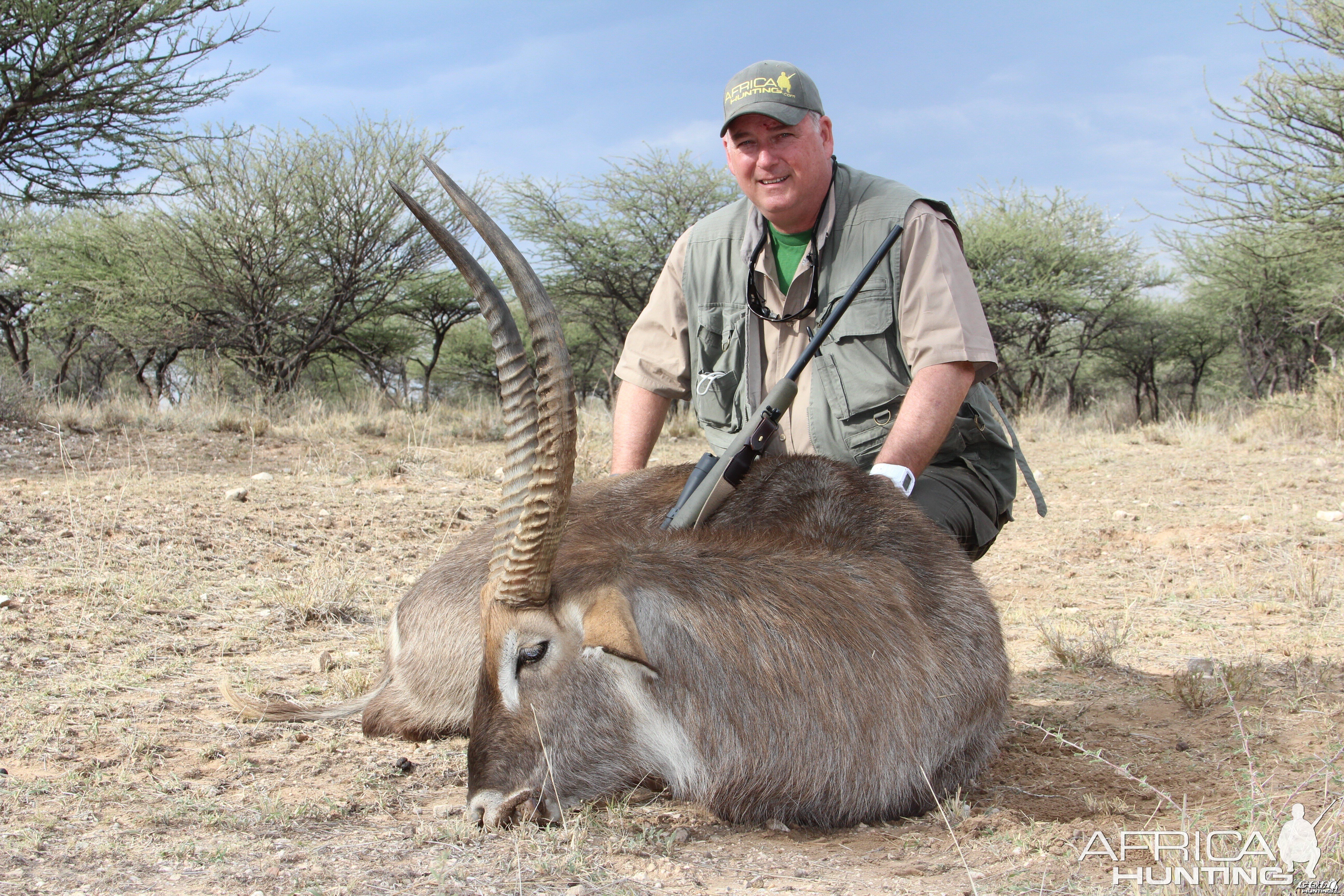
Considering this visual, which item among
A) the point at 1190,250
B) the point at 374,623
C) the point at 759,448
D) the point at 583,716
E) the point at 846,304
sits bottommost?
the point at 374,623

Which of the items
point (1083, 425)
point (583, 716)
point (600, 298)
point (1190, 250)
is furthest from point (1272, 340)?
point (583, 716)

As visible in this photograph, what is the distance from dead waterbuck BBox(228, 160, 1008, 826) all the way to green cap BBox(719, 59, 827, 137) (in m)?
1.41

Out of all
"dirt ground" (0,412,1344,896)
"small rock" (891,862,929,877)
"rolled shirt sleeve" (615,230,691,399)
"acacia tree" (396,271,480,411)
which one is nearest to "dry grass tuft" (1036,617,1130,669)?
"dirt ground" (0,412,1344,896)

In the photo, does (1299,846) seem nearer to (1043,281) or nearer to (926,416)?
(926,416)

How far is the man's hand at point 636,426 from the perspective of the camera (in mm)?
3789

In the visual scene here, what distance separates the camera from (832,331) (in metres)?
3.47

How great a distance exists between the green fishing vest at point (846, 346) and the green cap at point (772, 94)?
0.34 metres

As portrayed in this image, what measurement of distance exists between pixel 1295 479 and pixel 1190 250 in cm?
1493

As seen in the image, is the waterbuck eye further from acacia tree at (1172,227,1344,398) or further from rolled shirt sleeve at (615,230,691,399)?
acacia tree at (1172,227,1344,398)

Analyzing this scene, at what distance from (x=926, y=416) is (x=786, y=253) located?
0.88 metres

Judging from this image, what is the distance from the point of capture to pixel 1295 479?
8156 mm

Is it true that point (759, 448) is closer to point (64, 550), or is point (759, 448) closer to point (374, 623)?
point (374, 623)

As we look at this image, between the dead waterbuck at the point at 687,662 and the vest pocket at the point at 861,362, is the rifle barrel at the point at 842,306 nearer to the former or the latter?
the vest pocket at the point at 861,362

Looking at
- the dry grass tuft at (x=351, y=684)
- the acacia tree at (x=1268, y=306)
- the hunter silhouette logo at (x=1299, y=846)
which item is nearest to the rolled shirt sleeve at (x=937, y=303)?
the hunter silhouette logo at (x=1299, y=846)
